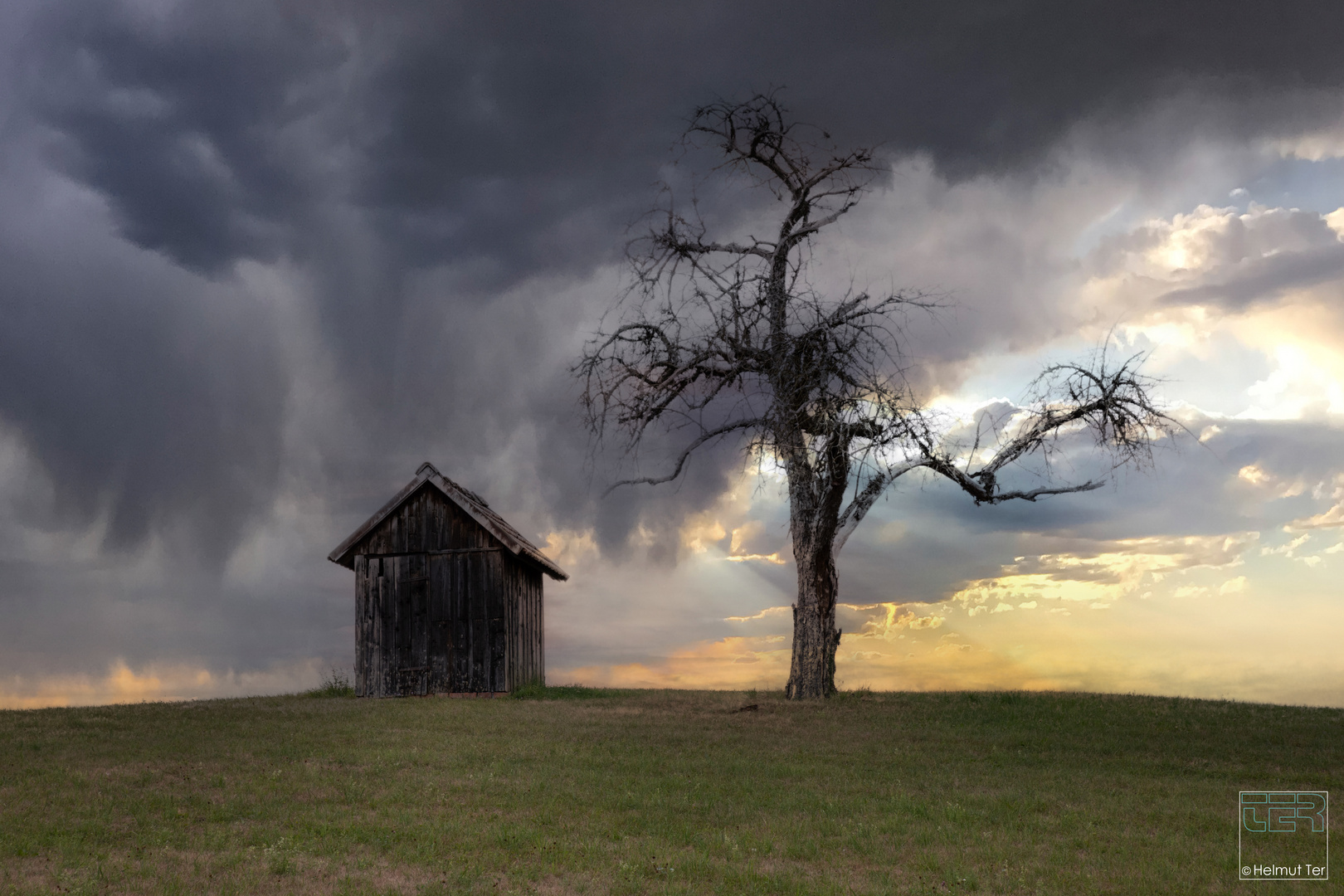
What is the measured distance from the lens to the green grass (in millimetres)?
10273

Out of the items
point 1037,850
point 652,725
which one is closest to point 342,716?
point 652,725

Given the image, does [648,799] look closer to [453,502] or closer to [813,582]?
[813,582]

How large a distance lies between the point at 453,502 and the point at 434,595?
289 centimetres

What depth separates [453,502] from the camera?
A: 98.2ft

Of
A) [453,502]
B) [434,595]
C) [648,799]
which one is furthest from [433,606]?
[648,799]

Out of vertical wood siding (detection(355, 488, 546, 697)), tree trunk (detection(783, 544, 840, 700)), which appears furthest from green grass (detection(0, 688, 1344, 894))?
vertical wood siding (detection(355, 488, 546, 697))

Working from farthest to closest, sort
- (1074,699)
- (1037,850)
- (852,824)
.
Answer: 1. (1074,699)
2. (852,824)
3. (1037,850)

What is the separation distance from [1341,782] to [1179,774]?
2.34 metres

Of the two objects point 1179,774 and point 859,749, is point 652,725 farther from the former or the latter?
point 1179,774

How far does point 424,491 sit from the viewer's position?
30.3m

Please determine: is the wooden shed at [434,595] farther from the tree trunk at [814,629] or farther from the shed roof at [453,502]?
the tree trunk at [814,629]

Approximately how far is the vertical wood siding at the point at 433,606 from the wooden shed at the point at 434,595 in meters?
0.03

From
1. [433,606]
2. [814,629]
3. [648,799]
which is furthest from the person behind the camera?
[433,606]

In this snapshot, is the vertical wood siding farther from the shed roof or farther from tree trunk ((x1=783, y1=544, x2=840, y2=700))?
tree trunk ((x1=783, y1=544, x2=840, y2=700))
